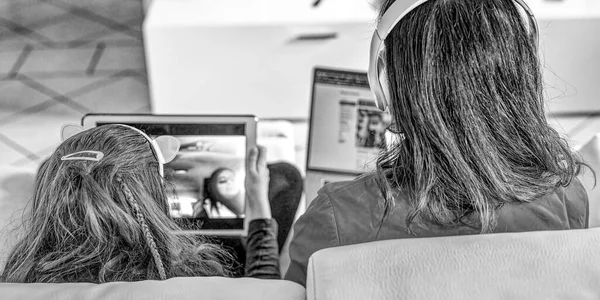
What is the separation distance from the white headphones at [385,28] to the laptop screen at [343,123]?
1.35ft

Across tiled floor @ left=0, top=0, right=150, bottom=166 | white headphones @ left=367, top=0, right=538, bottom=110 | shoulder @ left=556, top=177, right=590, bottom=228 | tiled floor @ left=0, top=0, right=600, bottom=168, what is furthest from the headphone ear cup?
tiled floor @ left=0, top=0, right=150, bottom=166

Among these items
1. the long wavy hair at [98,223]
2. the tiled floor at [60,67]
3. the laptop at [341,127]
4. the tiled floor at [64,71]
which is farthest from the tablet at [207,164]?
the tiled floor at [60,67]

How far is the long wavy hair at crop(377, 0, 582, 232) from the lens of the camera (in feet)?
2.80

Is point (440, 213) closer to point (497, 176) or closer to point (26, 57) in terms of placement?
point (497, 176)

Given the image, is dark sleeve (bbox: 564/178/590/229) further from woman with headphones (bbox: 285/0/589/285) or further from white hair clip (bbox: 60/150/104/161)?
white hair clip (bbox: 60/150/104/161)

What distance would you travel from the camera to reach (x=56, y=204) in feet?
3.03

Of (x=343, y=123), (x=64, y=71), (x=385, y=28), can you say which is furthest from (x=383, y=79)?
(x=64, y=71)

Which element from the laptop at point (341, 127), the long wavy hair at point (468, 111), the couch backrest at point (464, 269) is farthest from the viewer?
the laptop at point (341, 127)

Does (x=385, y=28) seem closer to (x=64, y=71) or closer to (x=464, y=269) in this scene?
(x=464, y=269)

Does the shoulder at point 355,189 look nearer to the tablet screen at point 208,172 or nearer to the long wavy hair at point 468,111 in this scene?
the long wavy hair at point 468,111

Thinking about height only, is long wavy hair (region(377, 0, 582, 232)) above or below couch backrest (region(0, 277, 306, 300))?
above

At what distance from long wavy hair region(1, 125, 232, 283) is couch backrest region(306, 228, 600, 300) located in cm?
31

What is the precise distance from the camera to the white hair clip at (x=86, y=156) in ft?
3.05

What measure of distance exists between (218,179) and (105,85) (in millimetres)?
1537
